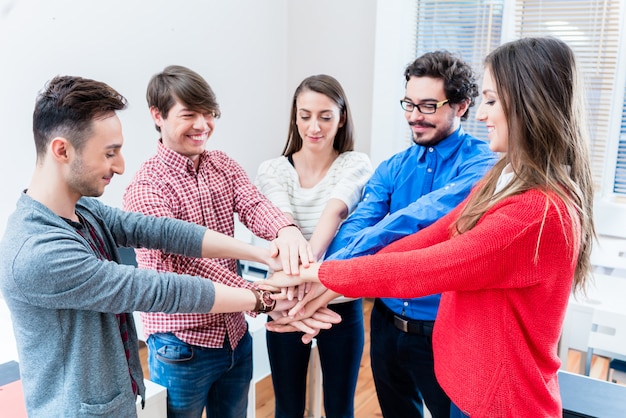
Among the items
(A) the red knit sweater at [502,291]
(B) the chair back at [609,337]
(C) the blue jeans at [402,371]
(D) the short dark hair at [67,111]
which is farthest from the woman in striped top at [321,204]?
(B) the chair back at [609,337]

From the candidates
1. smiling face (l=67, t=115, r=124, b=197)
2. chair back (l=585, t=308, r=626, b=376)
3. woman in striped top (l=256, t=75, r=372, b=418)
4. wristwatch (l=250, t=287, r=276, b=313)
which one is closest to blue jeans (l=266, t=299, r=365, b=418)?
woman in striped top (l=256, t=75, r=372, b=418)

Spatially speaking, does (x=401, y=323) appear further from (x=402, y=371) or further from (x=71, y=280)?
(x=71, y=280)

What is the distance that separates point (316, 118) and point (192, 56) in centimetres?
199

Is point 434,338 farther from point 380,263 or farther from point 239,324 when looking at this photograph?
point 239,324

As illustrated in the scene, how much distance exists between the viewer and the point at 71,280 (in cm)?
102

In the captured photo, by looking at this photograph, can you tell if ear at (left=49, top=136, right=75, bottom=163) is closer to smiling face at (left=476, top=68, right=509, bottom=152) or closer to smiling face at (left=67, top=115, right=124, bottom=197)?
smiling face at (left=67, top=115, right=124, bottom=197)

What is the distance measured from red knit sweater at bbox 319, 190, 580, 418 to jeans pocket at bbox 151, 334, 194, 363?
51 centimetres

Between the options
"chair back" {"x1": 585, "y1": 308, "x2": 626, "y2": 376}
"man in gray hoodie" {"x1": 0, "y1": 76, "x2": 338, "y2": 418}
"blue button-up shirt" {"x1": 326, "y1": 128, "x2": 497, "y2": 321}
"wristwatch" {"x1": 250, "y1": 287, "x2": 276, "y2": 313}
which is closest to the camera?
"man in gray hoodie" {"x1": 0, "y1": 76, "x2": 338, "y2": 418}

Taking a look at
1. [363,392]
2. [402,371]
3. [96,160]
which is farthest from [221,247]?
[363,392]

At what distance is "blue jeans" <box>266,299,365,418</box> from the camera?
5.91 feet

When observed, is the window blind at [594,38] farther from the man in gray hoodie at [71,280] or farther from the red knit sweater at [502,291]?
the man in gray hoodie at [71,280]

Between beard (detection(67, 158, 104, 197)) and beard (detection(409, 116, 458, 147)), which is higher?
beard (detection(409, 116, 458, 147))

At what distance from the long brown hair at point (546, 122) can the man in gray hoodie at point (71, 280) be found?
2.53ft

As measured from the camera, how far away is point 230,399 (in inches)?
63.0
